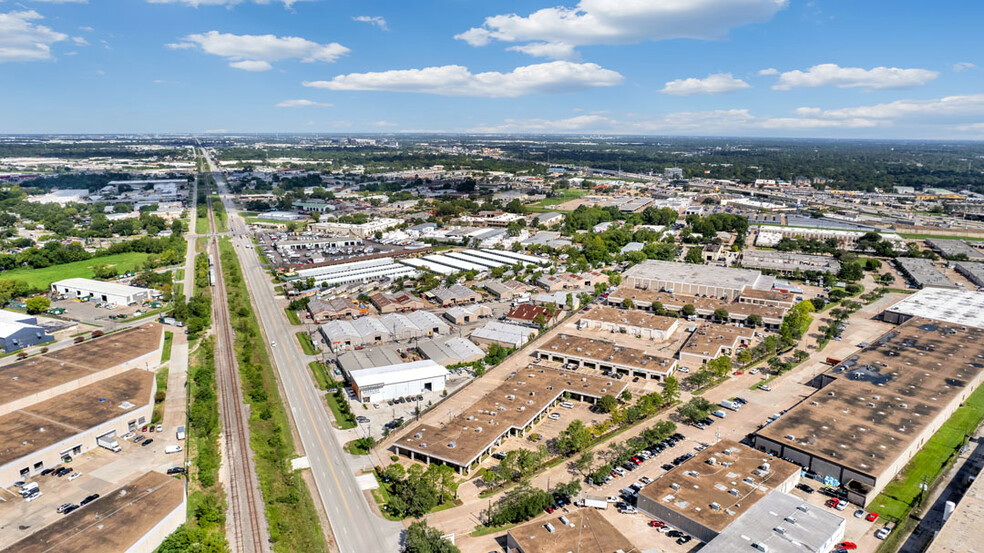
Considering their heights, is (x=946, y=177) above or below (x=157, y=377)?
above

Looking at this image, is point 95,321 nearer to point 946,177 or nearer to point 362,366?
point 362,366

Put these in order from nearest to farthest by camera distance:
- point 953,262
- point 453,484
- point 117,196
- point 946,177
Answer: point 453,484, point 953,262, point 117,196, point 946,177

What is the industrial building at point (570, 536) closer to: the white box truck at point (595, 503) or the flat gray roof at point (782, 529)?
the white box truck at point (595, 503)

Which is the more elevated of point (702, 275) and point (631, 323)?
point (702, 275)

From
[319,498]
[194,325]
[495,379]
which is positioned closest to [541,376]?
[495,379]

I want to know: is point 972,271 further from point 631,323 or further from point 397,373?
point 397,373

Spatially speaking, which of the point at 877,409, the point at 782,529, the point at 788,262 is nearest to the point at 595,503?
the point at 782,529
